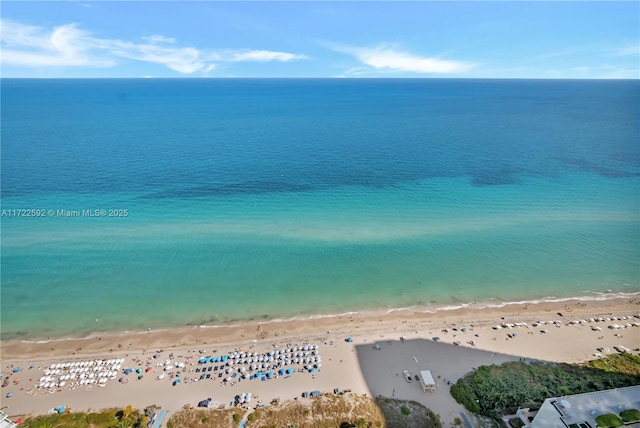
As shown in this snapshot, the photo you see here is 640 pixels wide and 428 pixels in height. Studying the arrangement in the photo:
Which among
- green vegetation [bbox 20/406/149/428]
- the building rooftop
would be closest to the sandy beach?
green vegetation [bbox 20/406/149/428]

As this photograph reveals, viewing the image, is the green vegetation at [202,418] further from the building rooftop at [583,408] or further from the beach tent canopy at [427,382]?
the building rooftop at [583,408]

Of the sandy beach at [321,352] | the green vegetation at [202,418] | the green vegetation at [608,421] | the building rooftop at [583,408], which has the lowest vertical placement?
the green vegetation at [202,418]

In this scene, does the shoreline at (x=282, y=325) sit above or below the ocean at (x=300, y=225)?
below

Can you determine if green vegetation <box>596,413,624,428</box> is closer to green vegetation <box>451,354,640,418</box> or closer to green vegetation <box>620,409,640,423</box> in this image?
green vegetation <box>620,409,640,423</box>

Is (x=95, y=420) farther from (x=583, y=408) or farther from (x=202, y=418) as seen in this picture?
(x=583, y=408)

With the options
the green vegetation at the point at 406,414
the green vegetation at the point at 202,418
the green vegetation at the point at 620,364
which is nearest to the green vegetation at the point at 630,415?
the green vegetation at the point at 620,364

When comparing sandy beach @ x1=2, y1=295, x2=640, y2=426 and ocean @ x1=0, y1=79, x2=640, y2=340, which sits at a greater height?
ocean @ x1=0, y1=79, x2=640, y2=340
